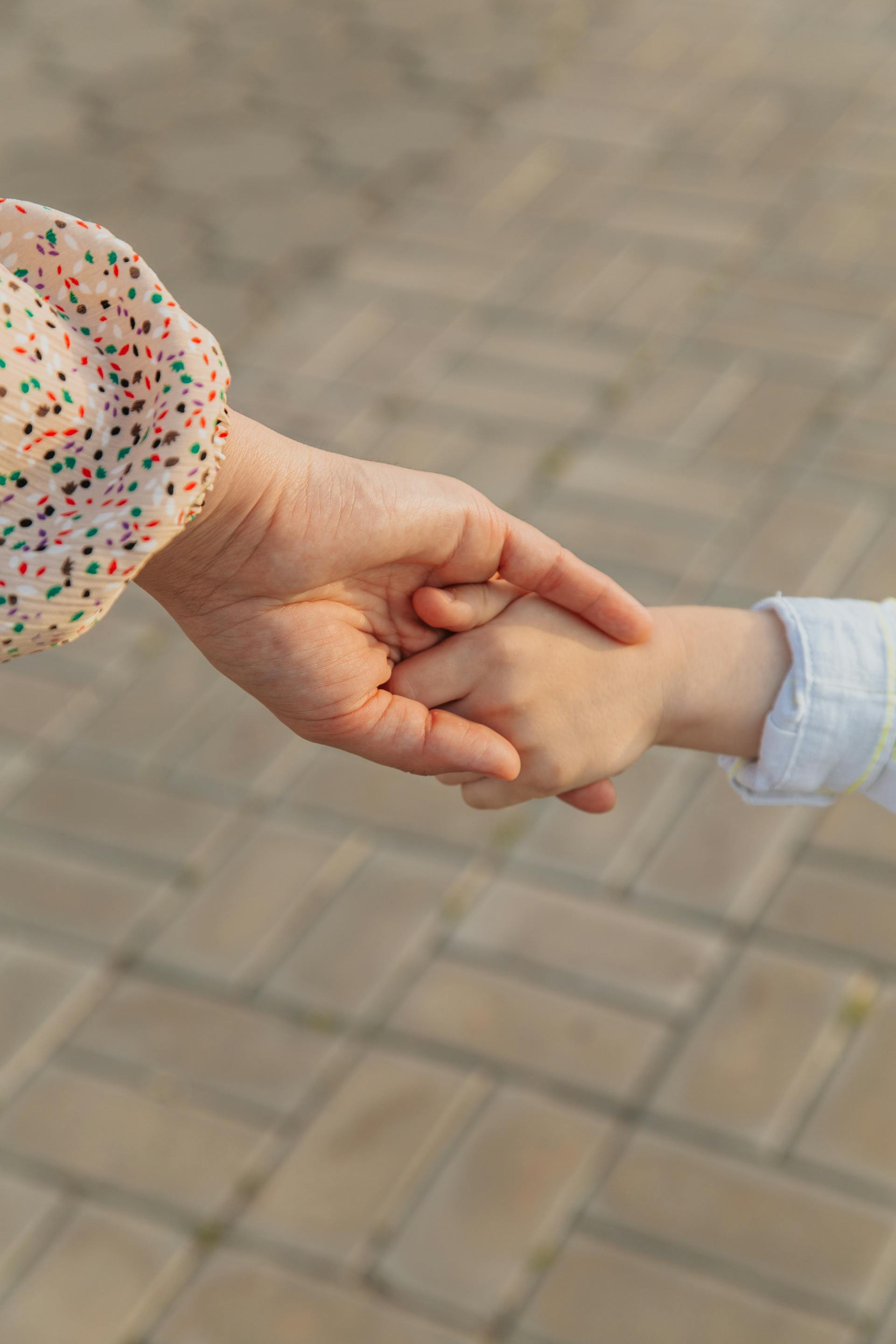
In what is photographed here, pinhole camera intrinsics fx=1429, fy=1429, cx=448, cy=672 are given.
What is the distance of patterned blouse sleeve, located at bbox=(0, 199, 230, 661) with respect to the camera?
1.10 meters

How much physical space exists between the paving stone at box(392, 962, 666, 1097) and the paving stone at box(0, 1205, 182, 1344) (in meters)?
0.46

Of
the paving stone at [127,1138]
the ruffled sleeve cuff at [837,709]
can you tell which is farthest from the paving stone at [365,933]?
the ruffled sleeve cuff at [837,709]

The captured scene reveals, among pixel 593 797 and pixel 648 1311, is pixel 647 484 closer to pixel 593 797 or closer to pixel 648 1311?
pixel 593 797

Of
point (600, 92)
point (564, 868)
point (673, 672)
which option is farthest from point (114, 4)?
point (673, 672)

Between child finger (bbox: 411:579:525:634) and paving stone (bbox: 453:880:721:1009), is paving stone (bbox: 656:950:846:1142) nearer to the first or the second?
paving stone (bbox: 453:880:721:1009)

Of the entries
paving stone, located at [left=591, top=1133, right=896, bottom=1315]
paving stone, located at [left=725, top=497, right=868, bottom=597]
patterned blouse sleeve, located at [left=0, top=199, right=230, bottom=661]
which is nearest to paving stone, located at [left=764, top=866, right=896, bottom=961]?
paving stone, located at [left=591, top=1133, right=896, bottom=1315]

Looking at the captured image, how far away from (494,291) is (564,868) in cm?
181

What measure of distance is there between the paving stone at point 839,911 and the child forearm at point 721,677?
2.38 ft

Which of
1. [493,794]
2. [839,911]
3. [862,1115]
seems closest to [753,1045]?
[862,1115]

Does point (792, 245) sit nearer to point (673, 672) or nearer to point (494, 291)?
point (494, 291)

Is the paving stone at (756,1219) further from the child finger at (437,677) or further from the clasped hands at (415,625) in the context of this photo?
the child finger at (437,677)

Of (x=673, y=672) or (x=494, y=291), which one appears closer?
(x=673, y=672)

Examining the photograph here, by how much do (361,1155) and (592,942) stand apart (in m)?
0.48

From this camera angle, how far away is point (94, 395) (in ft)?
3.78
